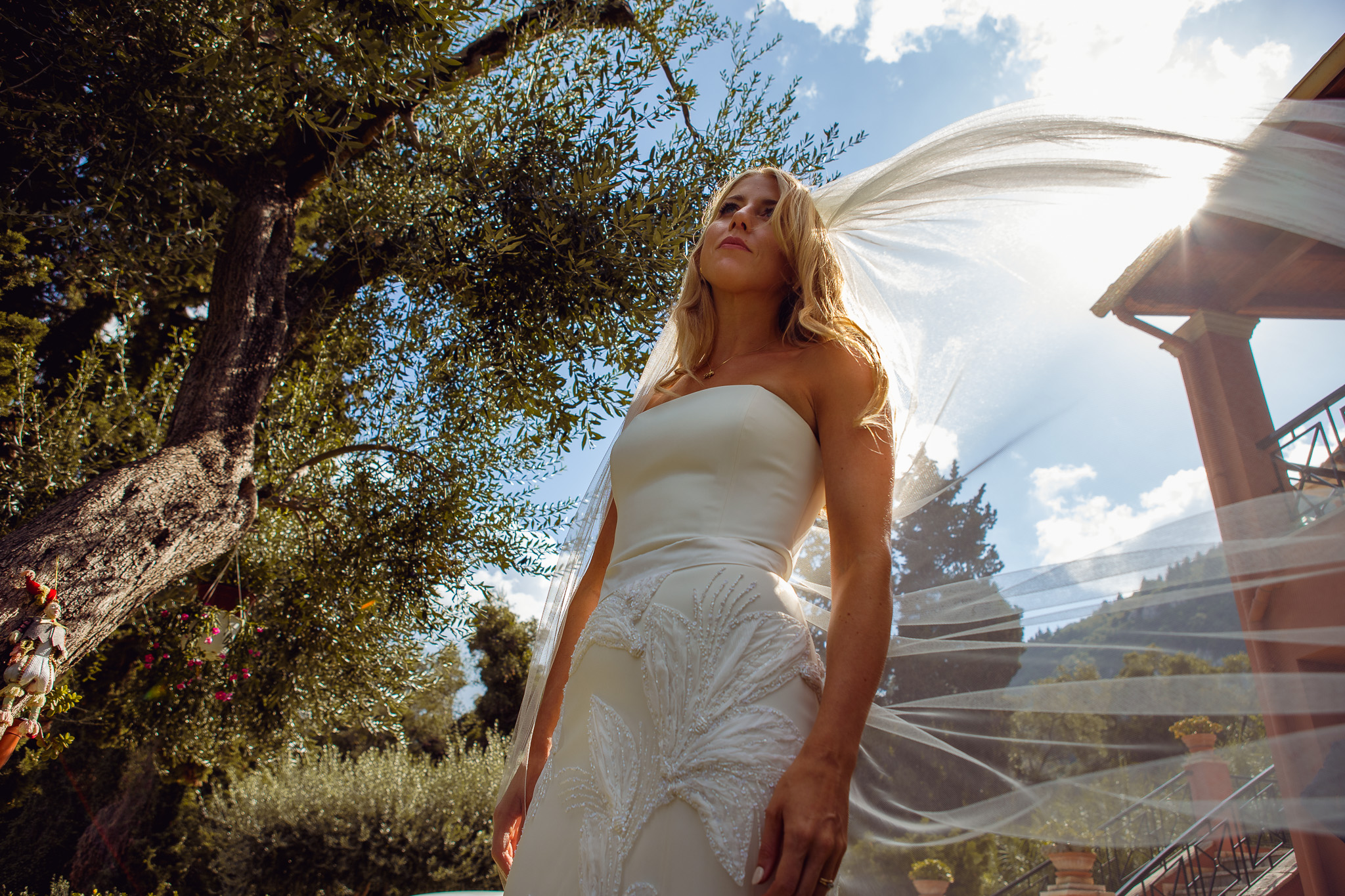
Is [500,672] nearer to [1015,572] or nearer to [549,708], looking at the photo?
[549,708]

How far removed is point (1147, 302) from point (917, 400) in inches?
25.0

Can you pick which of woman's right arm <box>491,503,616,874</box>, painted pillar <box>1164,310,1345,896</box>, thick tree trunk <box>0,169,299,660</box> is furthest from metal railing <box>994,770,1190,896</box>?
thick tree trunk <box>0,169,299,660</box>

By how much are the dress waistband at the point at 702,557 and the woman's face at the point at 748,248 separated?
96cm

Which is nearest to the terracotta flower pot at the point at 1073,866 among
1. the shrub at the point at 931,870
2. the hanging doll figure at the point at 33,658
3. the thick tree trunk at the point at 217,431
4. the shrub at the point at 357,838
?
the shrub at the point at 931,870

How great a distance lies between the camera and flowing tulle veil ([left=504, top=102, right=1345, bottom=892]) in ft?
4.52

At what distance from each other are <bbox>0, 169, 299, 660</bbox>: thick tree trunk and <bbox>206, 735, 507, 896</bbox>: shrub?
797cm

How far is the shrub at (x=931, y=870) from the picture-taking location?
162 centimetres

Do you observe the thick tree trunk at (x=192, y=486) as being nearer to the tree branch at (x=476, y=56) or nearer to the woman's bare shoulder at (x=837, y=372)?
the tree branch at (x=476, y=56)

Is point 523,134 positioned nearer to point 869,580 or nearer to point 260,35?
point 260,35

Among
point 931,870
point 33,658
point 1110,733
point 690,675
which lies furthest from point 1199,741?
point 33,658

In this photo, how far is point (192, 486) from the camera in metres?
3.62

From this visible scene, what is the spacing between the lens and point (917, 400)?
2.17 m

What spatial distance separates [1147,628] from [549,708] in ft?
4.90

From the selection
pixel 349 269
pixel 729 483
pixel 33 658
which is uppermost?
pixel 349 269
